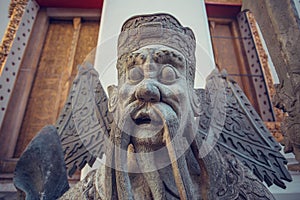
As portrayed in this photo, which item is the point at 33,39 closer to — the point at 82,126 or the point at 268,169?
the point at 82,126

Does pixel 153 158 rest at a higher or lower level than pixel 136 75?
lower

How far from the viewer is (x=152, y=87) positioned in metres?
0.43

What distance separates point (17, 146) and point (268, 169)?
1.41 metres

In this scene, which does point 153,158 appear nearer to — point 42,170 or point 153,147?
point 153,147

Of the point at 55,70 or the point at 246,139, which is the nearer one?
the point at 246,139

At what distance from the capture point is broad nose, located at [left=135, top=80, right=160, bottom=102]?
1.39ft

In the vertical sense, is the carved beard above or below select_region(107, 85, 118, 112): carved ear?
below

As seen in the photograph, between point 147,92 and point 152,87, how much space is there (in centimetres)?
2

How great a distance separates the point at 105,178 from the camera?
419 mm

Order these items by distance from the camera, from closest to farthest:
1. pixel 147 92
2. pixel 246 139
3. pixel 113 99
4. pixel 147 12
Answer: pixel 147 92, pixel 113 99, pixel 246 139, pixel 147 12

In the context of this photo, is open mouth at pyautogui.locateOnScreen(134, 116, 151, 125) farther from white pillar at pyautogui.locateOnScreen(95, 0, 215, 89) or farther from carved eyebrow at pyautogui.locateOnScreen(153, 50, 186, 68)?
white pillar at pyautogui.locateOnScreen(95, 0, 215, 89)

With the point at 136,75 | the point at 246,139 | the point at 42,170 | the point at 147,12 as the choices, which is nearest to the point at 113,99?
Result: the point at 136,75

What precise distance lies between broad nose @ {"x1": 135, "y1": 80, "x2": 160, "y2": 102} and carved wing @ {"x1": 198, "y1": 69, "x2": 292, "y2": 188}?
242 millimetres

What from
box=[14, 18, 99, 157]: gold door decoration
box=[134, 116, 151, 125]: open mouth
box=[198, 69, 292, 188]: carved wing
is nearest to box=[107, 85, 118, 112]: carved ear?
box=[134, 116, 151, 125]: open mouth
